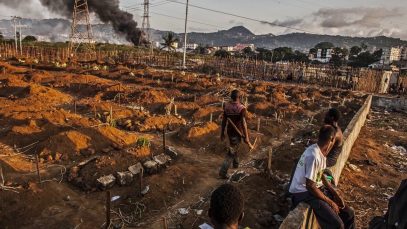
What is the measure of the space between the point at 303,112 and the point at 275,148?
5.84 m

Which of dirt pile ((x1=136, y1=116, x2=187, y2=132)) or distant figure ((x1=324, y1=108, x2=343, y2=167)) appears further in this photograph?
dirt pile ((x1=136, y1=116, x2=187, y2=132))

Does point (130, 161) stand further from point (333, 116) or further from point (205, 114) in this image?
point (205, 114)

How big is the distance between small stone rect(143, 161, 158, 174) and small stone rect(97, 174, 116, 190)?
0.86 meters

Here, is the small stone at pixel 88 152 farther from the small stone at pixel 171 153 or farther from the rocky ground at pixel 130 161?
the small stone at pixel 171 153

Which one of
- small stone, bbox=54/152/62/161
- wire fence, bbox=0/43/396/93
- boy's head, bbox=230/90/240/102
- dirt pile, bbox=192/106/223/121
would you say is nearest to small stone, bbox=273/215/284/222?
boy's head, bbox=230/90/240/102

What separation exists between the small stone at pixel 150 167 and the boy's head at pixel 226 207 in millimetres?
5230

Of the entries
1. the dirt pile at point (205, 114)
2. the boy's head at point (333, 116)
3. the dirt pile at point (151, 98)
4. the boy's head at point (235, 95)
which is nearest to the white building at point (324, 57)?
the dirt pile at point (151, 98)

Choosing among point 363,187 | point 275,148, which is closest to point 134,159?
point 275,148

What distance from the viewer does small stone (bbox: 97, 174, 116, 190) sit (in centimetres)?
667

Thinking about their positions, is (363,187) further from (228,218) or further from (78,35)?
(78,35)

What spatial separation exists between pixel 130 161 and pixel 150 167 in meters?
0.50

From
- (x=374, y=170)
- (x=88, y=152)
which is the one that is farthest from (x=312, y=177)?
(x=88, y=152)

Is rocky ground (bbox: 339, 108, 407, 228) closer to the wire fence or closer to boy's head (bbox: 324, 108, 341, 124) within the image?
boy's head (bbox: 324, 108, 341, 124)

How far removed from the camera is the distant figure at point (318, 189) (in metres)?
4.07
